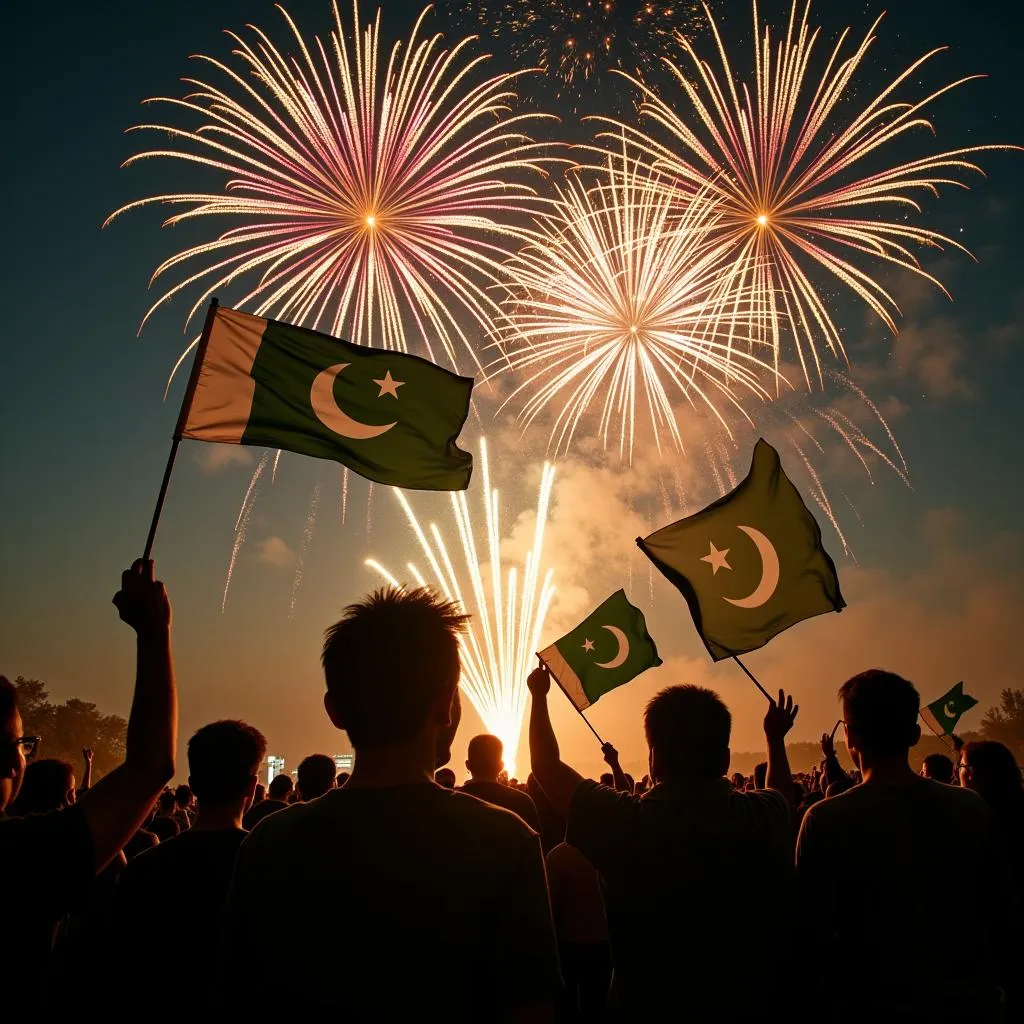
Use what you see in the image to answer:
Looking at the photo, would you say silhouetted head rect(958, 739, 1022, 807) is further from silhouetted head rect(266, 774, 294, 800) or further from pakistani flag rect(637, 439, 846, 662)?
silhouetted head rect(266, 774, 294, 800)

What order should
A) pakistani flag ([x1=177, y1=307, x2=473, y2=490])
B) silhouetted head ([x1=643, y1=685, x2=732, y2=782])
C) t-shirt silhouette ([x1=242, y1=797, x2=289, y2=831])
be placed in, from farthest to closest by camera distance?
t-shirt silhouette ([x1=242, y1=797, x2=289, y2=831])
pakistani flag ([x1=177, y1=307, x2=473, y2=490])
silhouetted head ([x1=643, y1=685, x2=732, y2=782])

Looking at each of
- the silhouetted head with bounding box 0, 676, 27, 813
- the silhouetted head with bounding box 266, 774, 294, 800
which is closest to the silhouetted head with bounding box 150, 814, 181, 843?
the silhouetted head with bounding box 266, 774, 294, 800

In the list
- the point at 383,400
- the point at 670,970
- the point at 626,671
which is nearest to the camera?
the point at 670,970

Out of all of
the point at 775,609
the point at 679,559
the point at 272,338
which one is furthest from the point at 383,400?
the point at 775,609

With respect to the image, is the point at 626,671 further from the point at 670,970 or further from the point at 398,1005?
the point at 398,1005

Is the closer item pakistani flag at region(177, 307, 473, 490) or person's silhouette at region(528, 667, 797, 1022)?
person's silhouette at region(528, 667, 797, 1022)

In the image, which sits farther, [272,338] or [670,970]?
[272,338]

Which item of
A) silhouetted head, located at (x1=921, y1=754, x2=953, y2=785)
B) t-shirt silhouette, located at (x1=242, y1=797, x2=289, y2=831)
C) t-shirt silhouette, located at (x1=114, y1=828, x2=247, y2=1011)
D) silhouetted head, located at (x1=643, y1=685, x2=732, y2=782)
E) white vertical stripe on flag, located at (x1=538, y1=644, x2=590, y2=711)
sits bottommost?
t-shirt silhouette, located at (x1=114, y1=828, x2=247, y2=1011)

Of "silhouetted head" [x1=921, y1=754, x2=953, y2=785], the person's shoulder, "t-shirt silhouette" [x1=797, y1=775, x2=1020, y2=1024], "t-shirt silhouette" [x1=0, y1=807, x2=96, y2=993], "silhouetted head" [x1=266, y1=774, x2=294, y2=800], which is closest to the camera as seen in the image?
the person's shoulder
